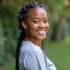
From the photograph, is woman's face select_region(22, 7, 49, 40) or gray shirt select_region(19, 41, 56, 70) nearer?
gray shirt select_region(19, 41, 56, 70)

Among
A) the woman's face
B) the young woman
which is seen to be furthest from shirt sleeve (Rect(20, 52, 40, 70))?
the woman's face

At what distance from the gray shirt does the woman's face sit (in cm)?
13

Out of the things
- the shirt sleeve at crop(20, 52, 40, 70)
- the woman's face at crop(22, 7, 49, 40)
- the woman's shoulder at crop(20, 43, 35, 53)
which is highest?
the woman's face at crop(22, 7, 49, 40)

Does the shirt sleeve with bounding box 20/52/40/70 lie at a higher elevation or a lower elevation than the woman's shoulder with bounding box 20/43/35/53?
lower

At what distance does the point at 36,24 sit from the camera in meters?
3.69

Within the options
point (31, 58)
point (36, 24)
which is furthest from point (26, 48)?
point (36, 24)

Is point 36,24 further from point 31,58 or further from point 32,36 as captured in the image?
point 31,58

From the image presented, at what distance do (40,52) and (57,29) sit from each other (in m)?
25.1

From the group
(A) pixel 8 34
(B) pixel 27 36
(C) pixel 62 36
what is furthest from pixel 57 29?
(B) pixel 27 36

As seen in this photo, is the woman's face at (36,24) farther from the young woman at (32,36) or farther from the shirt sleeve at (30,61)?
the shirt sleeve at (30,61)

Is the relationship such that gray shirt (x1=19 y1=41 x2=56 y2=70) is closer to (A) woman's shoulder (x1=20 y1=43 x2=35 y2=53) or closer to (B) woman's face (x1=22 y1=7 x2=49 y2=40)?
(A) woman's shoulder (x1=20 y1=43 x2=35 y2=53)

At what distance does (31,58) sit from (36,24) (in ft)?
1.18

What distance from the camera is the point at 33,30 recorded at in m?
3.69

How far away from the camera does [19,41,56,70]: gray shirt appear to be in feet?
11.5
